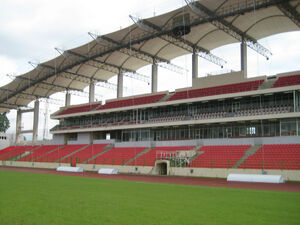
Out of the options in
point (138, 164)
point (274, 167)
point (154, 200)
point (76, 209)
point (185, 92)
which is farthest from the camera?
point (185, 92)

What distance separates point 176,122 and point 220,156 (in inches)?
411

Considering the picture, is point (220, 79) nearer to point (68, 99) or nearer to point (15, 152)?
point (68, 99)

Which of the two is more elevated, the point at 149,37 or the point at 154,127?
the point at 149,37

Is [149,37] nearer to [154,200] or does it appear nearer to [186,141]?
[186,141]

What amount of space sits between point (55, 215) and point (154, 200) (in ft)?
17.2

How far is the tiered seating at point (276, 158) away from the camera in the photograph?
28.6 m

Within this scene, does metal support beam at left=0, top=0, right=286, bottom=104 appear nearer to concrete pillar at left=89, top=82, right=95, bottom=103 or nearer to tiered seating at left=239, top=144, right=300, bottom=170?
concrete pillar at left=89, top=82, right=95, bottom=103

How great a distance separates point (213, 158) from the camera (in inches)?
1361

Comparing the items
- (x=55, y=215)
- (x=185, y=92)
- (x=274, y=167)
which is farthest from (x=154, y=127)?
(x=55, y=215)

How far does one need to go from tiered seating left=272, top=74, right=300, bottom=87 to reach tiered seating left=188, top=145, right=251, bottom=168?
842cm

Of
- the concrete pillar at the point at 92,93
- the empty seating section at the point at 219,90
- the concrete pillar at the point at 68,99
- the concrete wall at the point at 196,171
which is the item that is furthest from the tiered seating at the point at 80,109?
the empty seating section at the point at 219,90

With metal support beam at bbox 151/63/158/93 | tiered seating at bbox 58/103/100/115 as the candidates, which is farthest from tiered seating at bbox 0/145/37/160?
metal support beam at bbox 151/63/158/93

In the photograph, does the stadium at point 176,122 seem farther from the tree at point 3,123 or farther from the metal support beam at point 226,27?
the tree at point 3,123

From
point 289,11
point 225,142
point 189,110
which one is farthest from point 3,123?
point 289,11
